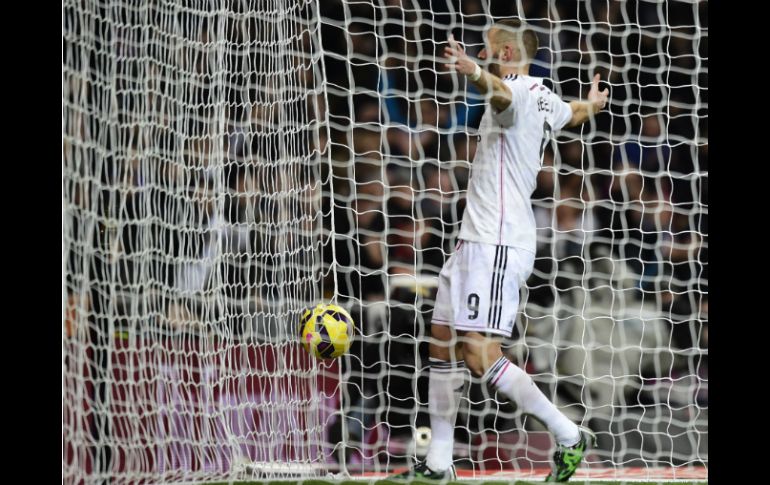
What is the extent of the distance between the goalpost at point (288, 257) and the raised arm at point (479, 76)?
404mm

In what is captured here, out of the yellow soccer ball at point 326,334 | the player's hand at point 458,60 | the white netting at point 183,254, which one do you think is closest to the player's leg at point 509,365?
the yellow soccer ball at point 326,334

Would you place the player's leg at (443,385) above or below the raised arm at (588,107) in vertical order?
below

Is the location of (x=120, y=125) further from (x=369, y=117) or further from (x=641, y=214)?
(x=641, y=214)

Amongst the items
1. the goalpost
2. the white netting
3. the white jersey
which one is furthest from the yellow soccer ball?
the white jersey

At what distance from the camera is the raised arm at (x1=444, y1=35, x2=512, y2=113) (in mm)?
4301

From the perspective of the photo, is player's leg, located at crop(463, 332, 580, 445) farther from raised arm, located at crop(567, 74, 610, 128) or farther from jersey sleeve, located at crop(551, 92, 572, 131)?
raised arm, located at crop(567, 74, 610, 128)

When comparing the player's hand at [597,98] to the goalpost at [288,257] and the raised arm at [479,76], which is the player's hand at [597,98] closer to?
the goalpost at [288,257]

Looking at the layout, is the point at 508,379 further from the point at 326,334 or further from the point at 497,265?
the point at 326,334

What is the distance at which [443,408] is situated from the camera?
15.4ft

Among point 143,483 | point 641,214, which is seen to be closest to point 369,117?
point 641,214

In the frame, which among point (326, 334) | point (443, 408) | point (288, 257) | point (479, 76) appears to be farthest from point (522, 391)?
point (288, 257)

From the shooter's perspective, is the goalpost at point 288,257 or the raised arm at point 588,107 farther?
the raised arm at point 588,107

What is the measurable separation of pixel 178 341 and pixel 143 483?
0.69m

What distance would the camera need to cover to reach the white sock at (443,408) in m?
4.66
